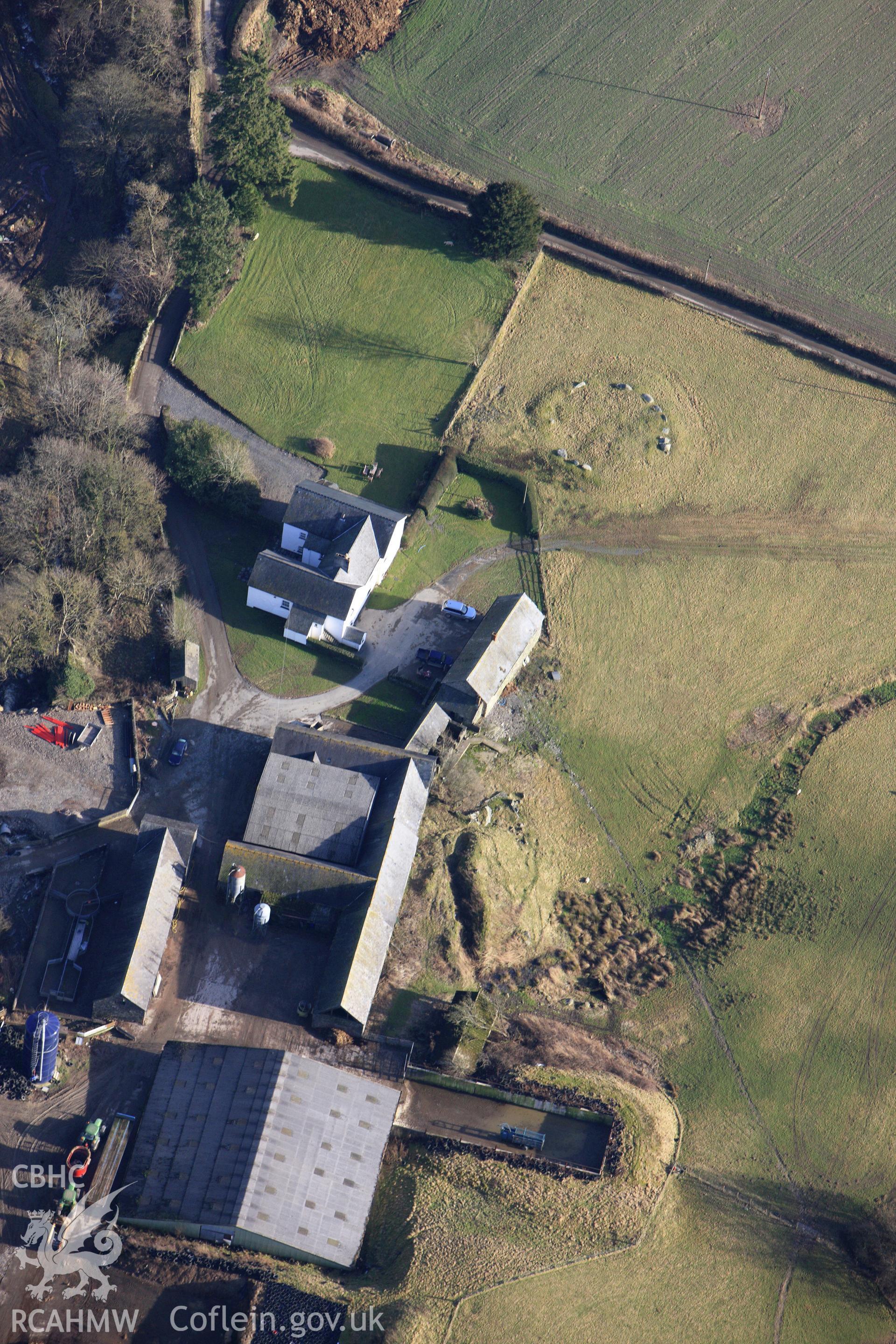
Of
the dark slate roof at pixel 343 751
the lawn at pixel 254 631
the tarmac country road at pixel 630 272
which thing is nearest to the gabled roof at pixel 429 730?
the dark slate roof at pixel 343 751

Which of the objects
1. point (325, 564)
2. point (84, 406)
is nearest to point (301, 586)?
point (325, 564)

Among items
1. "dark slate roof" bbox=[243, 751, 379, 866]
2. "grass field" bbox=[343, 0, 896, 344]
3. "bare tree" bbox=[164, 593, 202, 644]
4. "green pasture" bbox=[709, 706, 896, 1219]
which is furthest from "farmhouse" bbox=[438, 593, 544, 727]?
"grass field" bbox=[343, 0, 896, 344]

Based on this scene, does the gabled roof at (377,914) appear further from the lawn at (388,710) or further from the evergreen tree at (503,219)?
the evergreen tree at (503,219)

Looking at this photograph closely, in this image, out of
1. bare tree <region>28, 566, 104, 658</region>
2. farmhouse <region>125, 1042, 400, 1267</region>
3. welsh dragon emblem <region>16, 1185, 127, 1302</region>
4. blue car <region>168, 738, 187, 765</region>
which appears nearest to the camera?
farmhouse <region>125, 1042, 400, 1267</region>

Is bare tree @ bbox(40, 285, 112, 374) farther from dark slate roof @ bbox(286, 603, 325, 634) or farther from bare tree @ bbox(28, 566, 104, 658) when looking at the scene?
dark slate roof @ bbox(286, 603, 325, 634)

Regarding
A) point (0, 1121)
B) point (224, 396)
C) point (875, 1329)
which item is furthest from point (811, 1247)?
point (224, 396)

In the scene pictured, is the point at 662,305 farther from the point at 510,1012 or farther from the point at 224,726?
the point at 510,1012
